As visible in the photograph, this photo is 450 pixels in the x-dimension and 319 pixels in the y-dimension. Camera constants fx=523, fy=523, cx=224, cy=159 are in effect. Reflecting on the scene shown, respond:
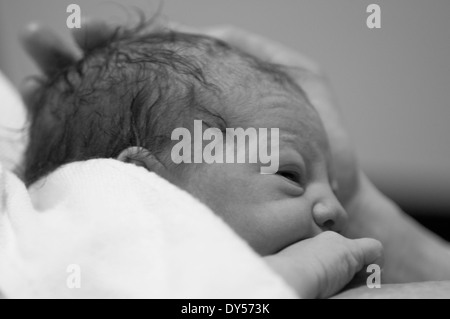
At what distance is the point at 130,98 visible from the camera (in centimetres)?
74

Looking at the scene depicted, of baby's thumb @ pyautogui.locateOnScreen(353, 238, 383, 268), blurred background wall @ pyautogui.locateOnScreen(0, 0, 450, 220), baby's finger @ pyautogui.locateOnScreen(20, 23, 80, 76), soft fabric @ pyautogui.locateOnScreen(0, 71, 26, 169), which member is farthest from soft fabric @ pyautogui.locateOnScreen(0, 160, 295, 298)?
blurred background wall @ pyautogui.locateOnScreen(0, 0, 450, 220)

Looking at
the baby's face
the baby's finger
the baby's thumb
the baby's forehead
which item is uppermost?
the baby's finger

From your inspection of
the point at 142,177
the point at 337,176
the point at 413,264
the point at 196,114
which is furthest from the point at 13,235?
the point at 413,264

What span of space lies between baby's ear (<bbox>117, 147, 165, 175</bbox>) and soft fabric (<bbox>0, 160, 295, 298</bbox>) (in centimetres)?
7

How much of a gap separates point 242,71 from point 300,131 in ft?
0.42

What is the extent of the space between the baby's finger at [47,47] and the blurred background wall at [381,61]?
665 mm

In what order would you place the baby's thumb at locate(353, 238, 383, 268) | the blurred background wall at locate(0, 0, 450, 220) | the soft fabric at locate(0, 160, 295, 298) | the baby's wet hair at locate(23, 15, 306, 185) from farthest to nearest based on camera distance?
the blurred background wall at locate(0, 0, 450, 220), the baby's wet hair at locate(23, 15, 306, 185), the baby's thumb at locate(353, 238, 383, 268), the soft fabric at locate(0, 160, 295, 298)

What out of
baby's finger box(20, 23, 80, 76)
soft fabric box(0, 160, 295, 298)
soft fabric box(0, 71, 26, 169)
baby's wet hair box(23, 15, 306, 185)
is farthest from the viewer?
baby's finger box(20, 23, 80, 76)

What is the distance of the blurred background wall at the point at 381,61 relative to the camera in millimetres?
1675

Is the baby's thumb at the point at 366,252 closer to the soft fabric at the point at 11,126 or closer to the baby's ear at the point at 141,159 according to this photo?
the baby's ear at the point at 141,159

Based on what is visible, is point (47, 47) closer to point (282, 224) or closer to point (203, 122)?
point (203, 122)

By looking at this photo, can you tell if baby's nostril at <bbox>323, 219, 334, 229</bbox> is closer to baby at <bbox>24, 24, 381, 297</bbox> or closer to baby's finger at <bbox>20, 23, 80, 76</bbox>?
baby at <bbox>24, 24, 381, 297</bbox>

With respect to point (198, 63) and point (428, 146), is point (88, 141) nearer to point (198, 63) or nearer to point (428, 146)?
point (198, 63)

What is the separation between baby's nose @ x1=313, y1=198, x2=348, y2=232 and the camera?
70 centimetres
